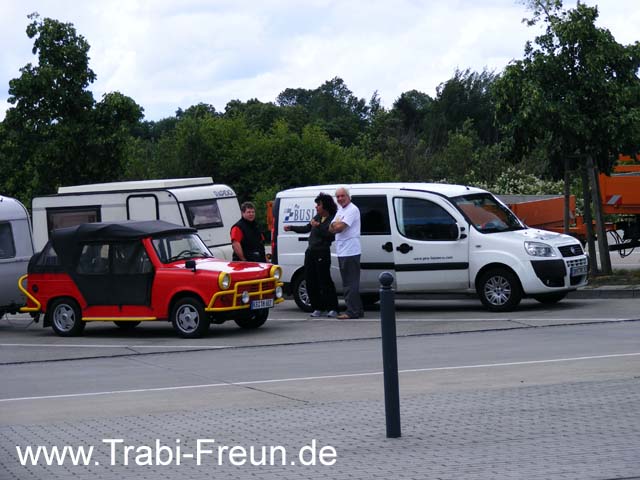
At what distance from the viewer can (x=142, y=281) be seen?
676 inches

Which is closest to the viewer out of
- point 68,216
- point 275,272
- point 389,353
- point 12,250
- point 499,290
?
point 389,353

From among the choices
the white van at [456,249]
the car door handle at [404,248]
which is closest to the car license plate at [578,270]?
the white van at [456,249]

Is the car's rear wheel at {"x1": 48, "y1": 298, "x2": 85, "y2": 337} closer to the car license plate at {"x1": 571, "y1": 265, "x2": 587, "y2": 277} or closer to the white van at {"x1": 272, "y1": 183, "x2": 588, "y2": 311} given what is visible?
the white van at {"x1": 272, "y1": 183, "x2": 588, "y2": 311}

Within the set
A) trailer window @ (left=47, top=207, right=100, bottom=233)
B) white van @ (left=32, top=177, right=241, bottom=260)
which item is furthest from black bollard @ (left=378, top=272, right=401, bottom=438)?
trailer window @ (left=47, top=207, right=100, bottom=233)

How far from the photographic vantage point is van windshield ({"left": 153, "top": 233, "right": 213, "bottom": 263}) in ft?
57.0

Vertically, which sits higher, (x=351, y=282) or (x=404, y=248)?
(x=404, y=248)

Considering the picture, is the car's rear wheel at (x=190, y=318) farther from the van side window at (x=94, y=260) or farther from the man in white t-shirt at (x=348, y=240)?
the man in white t-shirt at (x=348, y=240)

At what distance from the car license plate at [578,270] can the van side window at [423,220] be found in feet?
6.28

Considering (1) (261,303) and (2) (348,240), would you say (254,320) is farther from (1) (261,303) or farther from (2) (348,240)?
(2) (348,240)

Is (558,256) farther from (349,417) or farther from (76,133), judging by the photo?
(76,133)

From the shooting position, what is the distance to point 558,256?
1789 cm

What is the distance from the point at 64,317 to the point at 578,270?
8082 millimetres

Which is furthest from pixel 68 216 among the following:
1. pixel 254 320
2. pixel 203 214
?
pixel 254 320

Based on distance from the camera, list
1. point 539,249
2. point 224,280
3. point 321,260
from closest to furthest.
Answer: point 224,280, point 539,249, point 321,260
